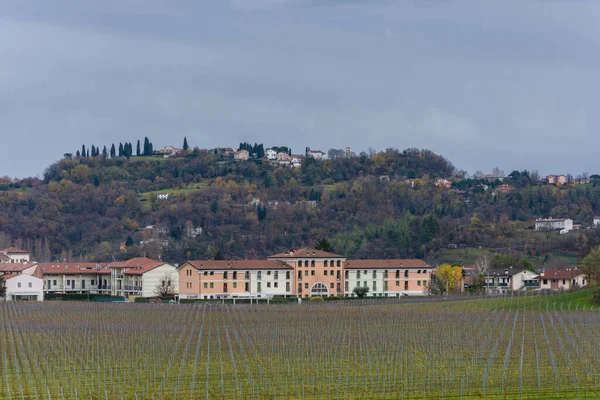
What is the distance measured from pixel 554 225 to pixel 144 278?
8989cm

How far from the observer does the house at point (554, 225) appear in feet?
550

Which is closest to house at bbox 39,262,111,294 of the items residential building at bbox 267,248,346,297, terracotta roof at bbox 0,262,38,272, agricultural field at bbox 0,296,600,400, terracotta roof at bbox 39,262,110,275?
terracotta roof at bbox 39,262,110,275

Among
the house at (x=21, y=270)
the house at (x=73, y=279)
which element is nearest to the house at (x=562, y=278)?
the house at (x=73, y=279)

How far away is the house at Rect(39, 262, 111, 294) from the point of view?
345ft

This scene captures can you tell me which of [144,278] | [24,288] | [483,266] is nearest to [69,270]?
[24,288]

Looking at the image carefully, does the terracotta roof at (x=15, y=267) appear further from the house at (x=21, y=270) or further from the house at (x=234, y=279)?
the house at (x=234, y=279)

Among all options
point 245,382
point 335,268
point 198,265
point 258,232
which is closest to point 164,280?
point 198,265

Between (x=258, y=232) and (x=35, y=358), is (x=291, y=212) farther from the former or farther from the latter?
(x=35, y=358)

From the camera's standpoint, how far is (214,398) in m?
32.2

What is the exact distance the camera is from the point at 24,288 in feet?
313

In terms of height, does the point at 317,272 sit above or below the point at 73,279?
above

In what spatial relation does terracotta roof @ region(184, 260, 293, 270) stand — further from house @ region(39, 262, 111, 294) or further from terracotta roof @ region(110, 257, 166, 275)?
house @ region(39, 262, 111, 294)

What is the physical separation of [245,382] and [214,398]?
3205 mm

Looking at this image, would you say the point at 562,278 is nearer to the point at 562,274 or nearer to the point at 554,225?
the point at 562,274
